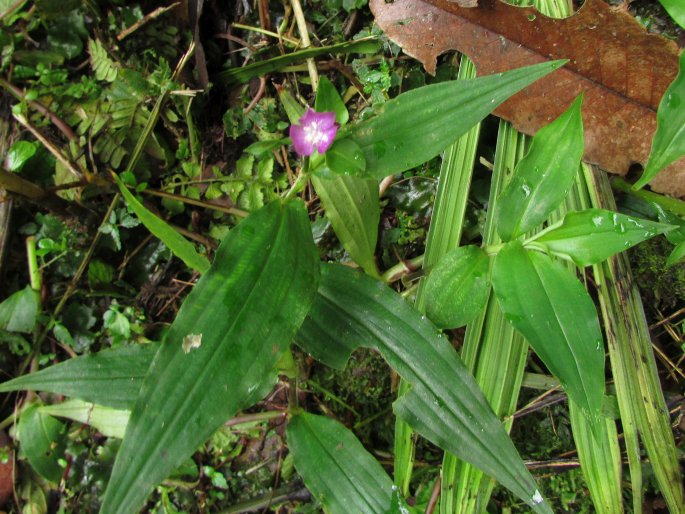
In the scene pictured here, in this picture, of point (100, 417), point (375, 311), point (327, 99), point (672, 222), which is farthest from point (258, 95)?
point (672, 222)

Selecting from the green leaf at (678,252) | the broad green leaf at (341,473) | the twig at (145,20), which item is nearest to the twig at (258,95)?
the twig at (145,20)

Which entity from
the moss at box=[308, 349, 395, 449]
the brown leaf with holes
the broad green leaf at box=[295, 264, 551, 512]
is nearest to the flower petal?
the broad green leaf at box=[295, 264, 551, 512]

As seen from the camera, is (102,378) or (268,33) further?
(268,33)

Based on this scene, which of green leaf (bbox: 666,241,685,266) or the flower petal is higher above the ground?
the flower petal

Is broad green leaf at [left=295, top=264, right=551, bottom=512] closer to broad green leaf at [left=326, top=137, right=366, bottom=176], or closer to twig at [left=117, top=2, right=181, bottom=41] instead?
broad green leaf at [left=326, top=137, right=366, bottom=176]

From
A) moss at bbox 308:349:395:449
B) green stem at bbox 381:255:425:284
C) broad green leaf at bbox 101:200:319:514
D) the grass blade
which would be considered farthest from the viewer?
moss at bbox 308:349:395:449

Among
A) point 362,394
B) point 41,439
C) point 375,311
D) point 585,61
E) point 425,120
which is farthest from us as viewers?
point 41,439

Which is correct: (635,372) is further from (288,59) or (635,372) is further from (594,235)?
(288,59)
